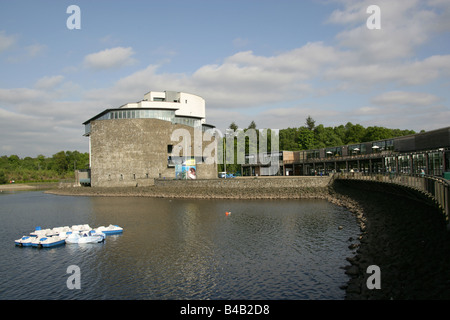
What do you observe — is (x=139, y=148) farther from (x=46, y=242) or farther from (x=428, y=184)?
(x=428, y=184)

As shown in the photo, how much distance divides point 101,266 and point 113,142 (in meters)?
71.3

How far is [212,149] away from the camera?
104062mm

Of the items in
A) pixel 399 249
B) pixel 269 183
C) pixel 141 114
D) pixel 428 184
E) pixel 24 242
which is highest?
pixel 141 114

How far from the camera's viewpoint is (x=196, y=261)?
23.1 m

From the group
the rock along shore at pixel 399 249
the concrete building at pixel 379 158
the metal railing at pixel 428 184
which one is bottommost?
the rock along shore at pixel 399 249

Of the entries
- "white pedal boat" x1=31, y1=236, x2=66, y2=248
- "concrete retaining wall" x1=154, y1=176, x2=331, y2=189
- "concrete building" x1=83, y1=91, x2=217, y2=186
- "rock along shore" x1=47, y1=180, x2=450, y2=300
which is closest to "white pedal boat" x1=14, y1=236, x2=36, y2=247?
"white pedal boat" x1=31, y1=236, x2=66, y2=248

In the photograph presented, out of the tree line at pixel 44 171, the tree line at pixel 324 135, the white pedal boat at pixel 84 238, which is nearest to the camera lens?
the white pedal boat at pixel 84 238

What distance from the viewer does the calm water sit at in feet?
58.6

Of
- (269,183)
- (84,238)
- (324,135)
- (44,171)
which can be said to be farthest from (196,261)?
(44,171)

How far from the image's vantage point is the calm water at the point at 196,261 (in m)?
17.9

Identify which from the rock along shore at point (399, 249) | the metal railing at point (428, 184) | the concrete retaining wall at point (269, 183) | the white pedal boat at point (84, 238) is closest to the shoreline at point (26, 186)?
the concrete retaining wall at point (269, 183)

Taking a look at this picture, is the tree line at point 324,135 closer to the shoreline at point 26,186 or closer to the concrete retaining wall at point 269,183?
the concrete retaining wall at point 269,183

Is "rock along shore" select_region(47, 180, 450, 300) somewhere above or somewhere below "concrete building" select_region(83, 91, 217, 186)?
below

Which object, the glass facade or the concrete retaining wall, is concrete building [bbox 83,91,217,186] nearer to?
the glass facade
